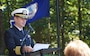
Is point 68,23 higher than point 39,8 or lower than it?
lower

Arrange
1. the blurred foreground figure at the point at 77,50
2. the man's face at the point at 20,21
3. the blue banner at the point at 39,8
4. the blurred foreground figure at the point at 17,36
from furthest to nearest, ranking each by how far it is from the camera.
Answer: the blue banner at the point at 39,8
the man's face at the point at 20,21
the blurred foreground figure at the point at 17,36
the blurred foreground figure at the point at 77,50

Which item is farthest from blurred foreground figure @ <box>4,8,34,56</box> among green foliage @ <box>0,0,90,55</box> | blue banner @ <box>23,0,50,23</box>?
green foliage @ <box>0,0,90,55</box>

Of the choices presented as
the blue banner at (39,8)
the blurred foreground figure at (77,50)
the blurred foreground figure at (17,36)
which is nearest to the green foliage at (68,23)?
the blue banner at (39,8)

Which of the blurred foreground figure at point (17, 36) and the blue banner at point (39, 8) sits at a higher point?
the blue banner at point (39, 8)

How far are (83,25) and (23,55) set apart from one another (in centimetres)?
933

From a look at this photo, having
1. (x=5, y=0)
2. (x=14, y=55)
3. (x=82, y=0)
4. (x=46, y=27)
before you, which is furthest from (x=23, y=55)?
(x=82, y=0)

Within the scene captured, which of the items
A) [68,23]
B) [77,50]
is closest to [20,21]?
[77,50]

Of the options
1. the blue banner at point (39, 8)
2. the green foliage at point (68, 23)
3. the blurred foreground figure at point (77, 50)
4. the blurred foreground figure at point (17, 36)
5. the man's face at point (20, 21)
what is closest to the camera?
the blurred foreground figure at point (77, 50)

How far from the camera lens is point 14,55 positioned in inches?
146

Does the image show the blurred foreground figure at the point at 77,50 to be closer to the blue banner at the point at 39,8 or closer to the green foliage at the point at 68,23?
the blue banner at the point at 39,8

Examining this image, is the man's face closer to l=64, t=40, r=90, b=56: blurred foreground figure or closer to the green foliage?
l=64, t=40, r=90, b=56: blurred foreground figure

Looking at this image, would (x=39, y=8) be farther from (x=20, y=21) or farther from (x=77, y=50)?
(x=77, y=50)

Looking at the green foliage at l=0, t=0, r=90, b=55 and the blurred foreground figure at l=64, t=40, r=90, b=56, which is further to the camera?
the green foliage at l=0, t=0, r=90, b=55

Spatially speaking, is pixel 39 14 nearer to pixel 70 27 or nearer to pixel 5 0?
pixel 5 0
